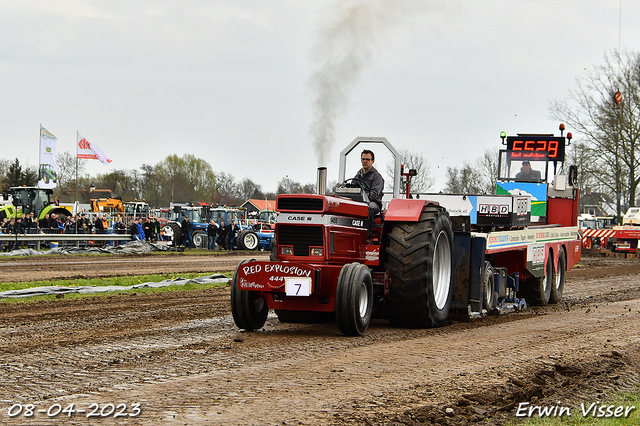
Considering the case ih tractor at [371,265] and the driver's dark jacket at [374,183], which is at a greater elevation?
the driver's dark jacket at [374,183]

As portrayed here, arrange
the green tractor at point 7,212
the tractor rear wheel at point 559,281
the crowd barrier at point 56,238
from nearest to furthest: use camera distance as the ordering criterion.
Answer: the tractor rear wheel at point 559,281
the crowd barrier at point 56,238
the green tractor at point 7,212

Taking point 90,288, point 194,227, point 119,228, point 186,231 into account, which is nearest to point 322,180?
point 90,288

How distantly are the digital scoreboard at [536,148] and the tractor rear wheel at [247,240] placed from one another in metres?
19.9

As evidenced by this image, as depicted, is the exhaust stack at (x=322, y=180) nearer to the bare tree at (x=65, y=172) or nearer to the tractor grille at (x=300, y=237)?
the tractor grille at (x=300, y=237)

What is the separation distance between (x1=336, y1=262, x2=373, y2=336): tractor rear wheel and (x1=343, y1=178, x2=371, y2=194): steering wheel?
1.44 meters

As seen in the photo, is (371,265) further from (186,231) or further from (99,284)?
(186,231)

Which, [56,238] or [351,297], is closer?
[351,297]

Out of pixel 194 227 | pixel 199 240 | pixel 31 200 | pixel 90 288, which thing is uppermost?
pixel 31 200

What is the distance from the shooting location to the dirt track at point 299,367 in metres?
4.77

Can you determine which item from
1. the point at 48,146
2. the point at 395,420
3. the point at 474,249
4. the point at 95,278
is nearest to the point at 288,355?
the point at 395,420

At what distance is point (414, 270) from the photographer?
847 cm

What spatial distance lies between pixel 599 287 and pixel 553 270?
4309 millimetres

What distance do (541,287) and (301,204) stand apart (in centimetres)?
661

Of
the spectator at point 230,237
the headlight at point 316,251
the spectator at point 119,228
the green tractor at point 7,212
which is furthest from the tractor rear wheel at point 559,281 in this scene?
the green tractor at point 7,212
